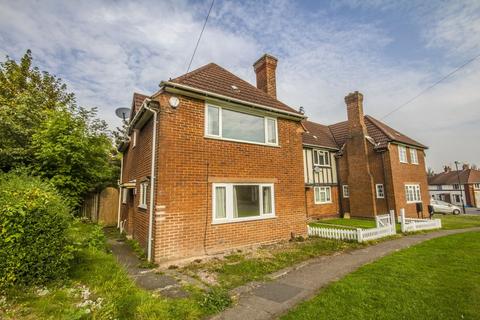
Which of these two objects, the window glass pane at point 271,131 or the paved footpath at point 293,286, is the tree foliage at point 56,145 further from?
the paved footpath at point 293,286

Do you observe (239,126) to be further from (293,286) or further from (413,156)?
(413,156)

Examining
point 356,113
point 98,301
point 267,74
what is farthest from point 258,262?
point 356,113

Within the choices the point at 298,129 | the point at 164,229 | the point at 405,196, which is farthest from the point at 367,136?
the point at 164,229

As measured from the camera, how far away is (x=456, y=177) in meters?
49.1

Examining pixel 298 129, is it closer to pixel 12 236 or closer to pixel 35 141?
pixel 12 236

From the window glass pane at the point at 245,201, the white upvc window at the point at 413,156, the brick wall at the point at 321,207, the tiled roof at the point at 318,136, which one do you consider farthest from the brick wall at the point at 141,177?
the white upvc window at the point at 413,156

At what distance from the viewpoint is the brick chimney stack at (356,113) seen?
19469 mm

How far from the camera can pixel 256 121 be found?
9938 millimetres

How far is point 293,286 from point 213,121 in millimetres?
6076

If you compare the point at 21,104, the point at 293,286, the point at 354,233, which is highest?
the point at 21,104

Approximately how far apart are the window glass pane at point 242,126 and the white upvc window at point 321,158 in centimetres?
1133

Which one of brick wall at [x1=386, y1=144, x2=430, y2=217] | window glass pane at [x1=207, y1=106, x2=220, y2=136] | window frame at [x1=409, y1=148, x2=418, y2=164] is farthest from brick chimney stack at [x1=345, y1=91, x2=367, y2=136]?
window glass pane at [x1=207, y1=106, x2=220, y2=136]

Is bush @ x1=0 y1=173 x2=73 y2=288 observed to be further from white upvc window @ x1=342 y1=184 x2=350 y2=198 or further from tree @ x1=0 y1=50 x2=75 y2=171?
white upvc window @ x1=342 y1=184 x2=350 y2=198

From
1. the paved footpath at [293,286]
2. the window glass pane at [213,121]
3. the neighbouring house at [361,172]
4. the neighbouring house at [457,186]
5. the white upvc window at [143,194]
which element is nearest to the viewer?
the paved footpath at [293,286]
